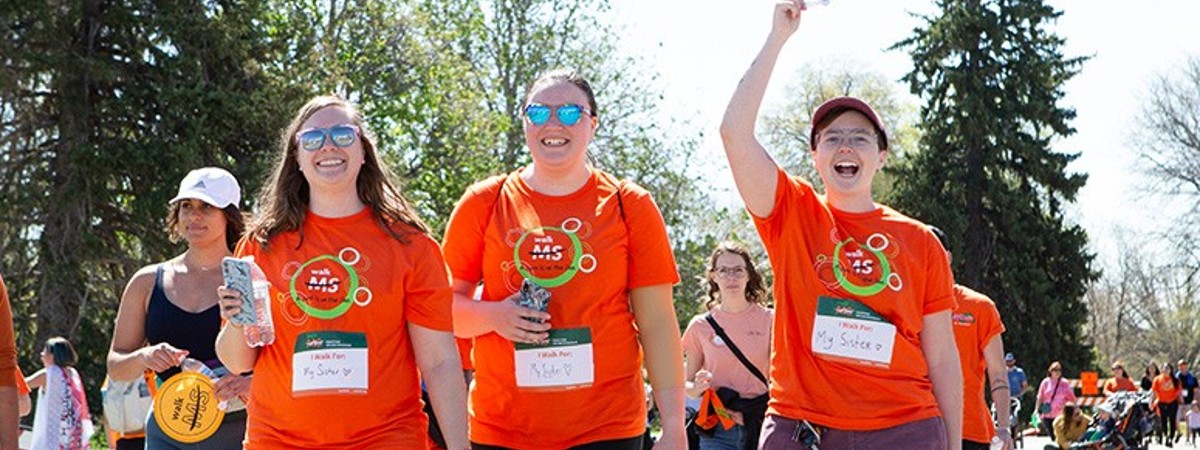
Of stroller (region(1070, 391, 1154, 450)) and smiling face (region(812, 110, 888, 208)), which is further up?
smiling face (region(812, 110, 888, 208))

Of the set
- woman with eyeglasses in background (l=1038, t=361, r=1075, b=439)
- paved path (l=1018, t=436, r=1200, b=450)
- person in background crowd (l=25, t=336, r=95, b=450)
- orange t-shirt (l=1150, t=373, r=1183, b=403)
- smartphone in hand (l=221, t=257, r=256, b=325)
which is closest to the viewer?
smartphone in hand (l=221, t=257, r=256, b=325)

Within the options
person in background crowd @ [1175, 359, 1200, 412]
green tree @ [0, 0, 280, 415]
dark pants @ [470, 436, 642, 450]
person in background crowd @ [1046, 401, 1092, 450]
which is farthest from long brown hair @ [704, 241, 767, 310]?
person in background crowd @ [1175, 359, 1200, 412]

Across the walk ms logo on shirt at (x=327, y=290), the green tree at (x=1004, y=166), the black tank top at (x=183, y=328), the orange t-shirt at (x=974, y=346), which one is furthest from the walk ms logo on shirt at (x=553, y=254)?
the green tree at (x=1004, y=166)

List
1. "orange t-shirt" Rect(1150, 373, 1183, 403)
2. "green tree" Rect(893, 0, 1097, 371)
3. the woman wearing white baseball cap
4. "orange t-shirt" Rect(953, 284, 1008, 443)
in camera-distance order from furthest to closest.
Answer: "green tree" Rect(893, 0, 1097, 371) → "orange t-shirt" Rect(1150, 373, 1183, 403) → "orange t-shirt" Rect(953, 284, 1008, 443) → the woman wearing white baseball cap

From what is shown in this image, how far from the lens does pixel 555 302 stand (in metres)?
5.53

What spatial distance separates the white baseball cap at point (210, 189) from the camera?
7.11 metres

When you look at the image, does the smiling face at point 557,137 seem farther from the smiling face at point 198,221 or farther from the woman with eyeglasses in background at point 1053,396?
the woman with eyeglasses in background at point 1053,396

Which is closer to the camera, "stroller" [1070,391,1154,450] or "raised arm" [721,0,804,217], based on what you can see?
"raised arm" [721,0,804,217]

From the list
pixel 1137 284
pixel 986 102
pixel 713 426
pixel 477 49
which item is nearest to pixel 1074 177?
pixel 986 102

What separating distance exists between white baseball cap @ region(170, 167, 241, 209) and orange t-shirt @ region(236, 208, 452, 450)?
198cm

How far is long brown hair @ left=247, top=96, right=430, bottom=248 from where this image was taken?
5281 mm

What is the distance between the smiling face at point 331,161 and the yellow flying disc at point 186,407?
1662 millimetres

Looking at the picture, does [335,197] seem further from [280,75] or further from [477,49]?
[477,49]

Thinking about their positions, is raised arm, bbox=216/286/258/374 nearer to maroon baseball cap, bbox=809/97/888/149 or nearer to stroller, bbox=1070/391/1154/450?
maroon baseball cap, bbox=809/97/888/149
